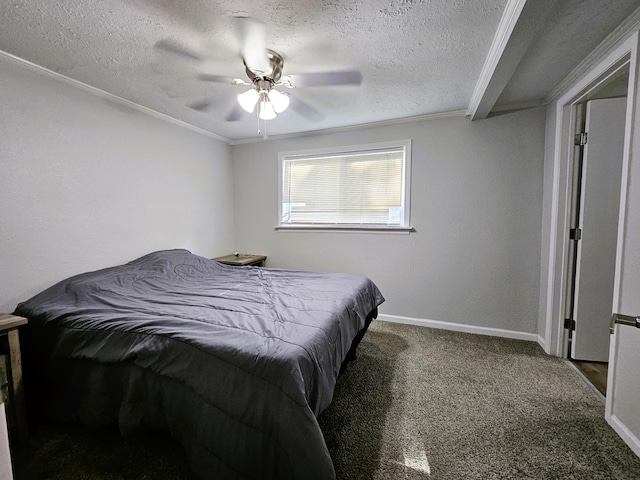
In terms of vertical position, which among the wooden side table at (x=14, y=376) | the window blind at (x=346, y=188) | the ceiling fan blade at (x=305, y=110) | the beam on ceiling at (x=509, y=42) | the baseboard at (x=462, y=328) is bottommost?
the baseboard at (x=462, y=328)

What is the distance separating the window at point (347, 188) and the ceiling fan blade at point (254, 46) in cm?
161

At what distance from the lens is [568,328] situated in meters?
2.45

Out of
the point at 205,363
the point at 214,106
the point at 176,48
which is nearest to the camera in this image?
the point at 205,363

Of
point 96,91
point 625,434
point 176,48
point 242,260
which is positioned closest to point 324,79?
point 176,48

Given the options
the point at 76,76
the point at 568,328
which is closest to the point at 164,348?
the point at 76,76

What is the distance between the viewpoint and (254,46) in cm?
179

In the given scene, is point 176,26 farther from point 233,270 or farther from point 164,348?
point 233,270

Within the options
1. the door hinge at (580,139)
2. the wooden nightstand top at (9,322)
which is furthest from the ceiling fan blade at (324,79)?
the wooden nightstand top at (9,322)

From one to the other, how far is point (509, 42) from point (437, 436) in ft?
7.50

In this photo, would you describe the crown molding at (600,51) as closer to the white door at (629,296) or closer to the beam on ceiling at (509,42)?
the white door at (629,296)

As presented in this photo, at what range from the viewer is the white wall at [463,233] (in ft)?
9.02

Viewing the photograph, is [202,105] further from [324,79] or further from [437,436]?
[437,436]

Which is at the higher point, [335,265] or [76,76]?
[76,76]

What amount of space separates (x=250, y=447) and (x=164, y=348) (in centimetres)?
61
